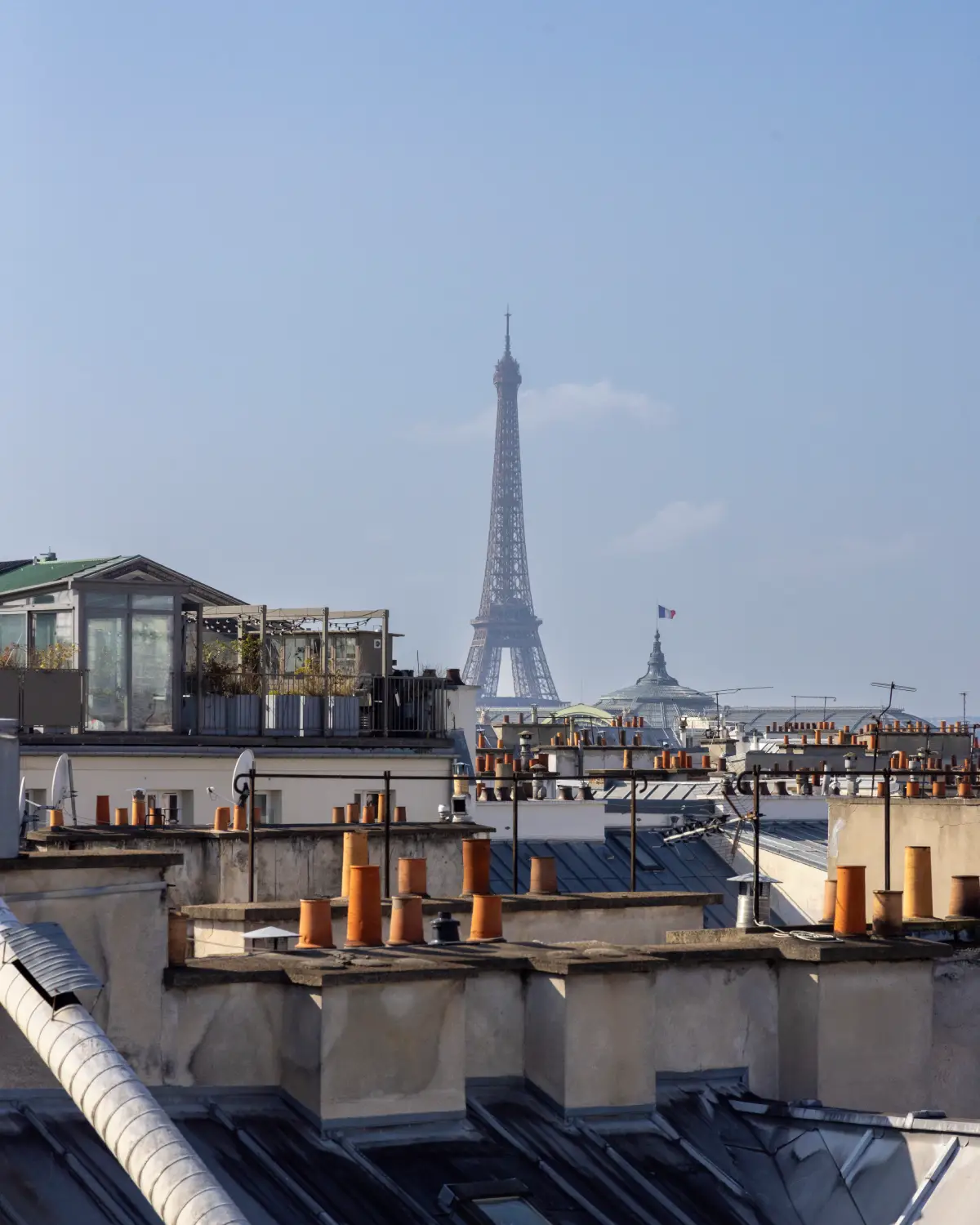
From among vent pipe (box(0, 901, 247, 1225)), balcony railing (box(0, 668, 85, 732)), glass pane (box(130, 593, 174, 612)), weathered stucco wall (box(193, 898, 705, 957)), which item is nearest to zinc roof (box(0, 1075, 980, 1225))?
vent pipe (box(0, 901, 247, 1225))

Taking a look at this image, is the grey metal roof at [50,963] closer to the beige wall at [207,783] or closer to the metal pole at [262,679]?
the beige wall at [207,783]

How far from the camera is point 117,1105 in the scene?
10.2 meters

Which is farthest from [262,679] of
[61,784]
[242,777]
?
[242,777]

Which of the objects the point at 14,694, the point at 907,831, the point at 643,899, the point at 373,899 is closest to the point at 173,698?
the point at 14,694

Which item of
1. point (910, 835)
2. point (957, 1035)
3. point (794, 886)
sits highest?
point (910, 835)

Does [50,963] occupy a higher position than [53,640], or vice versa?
[53,640]

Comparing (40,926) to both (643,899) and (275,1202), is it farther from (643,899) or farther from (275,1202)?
(643,899)

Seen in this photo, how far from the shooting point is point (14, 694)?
4231 centimetres

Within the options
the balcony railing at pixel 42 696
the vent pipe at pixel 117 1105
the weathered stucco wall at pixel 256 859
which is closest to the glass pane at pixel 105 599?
the balcony railing at pixel 42 696

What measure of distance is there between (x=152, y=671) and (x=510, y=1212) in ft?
110

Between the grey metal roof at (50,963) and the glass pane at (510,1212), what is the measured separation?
8.96 feet

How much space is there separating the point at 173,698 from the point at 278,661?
4.29 meters

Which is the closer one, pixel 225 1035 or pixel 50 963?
pixel 50 963

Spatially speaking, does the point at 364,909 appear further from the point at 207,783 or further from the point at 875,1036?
the point at 207,783
